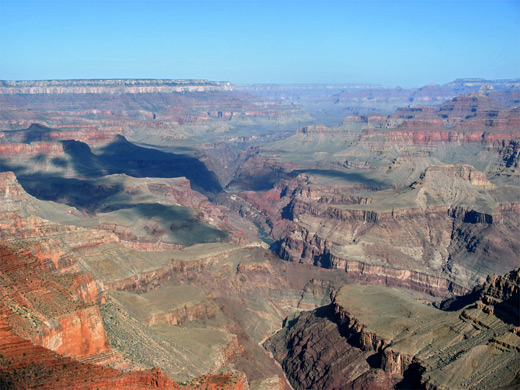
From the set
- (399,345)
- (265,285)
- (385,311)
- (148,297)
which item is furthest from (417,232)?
(148,297)

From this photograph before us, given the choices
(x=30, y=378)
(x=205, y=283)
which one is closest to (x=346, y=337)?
(x=205, y=283)

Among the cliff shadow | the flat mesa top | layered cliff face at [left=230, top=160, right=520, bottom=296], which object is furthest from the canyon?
the cliff shadow

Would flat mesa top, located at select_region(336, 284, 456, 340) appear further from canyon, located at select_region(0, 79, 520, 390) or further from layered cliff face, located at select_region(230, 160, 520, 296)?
layered cliff face, located at select_region(230, 160, 520, 296)

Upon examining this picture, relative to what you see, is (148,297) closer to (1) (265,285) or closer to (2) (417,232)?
(1) (265,285)

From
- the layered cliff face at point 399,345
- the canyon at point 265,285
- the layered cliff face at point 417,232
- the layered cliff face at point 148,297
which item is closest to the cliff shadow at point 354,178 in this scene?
the canyon at point 265,285

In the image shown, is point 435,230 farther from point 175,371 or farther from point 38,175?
point 38,175

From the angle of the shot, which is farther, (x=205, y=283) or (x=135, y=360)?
(x=205, y=283)
